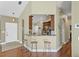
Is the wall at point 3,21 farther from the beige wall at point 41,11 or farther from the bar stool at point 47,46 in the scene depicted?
the bar stool at point 47,46

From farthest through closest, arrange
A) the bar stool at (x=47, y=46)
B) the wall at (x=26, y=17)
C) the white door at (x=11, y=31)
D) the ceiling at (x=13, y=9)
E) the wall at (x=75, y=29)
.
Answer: the bar stool at (x=47, y=46)
the white door at (x=11, y=31)
the wall at (x=26, y=17)
the ceiling at (x=13, y=9)
the wall at (x=75, y=29)

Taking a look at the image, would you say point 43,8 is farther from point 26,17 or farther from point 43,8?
point 26,17

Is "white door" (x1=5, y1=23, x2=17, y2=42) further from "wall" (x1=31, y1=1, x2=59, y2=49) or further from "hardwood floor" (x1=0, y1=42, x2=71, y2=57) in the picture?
"wall" (x1=31, y1=1, x2=59, y2=49)

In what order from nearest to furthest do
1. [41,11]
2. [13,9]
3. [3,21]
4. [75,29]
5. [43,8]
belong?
[75,29] → [3,21] → [13,9] → [43,8] → [41,11]

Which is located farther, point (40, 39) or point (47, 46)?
point (40, 39)

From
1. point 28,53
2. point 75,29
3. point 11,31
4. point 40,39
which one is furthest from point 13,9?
point 75,29

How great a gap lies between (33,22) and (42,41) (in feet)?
3.51

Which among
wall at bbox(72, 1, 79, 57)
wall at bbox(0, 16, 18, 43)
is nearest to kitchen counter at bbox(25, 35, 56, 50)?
wall at bbox(0, 16, 18, 43)

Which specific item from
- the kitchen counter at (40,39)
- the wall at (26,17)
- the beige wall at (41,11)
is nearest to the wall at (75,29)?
the beige wall at (41,11)

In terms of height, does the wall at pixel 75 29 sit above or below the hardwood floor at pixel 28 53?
above

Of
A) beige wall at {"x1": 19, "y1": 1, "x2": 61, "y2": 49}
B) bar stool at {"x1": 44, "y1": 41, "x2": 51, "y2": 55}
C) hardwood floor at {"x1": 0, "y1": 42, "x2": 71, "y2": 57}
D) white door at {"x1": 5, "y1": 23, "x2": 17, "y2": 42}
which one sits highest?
beige wall at {"x1": 19, "y1": 1, "x2": 61, "y2": 49}

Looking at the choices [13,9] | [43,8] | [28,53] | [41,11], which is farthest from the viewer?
[41,11]

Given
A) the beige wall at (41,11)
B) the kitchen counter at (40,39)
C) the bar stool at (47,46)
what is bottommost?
the bar stool at (47,46)

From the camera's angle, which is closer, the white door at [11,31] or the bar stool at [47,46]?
the white door at [11,31]
